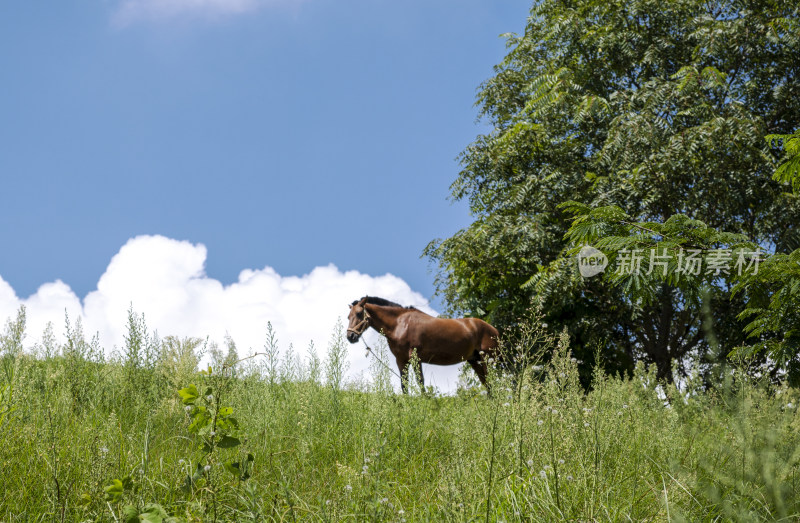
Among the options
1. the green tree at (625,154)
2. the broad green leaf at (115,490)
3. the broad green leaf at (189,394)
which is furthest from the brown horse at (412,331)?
the broad green leaf at (115,490)

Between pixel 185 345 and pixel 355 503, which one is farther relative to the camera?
pixel 185 345

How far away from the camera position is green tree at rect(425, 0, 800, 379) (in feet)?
38.3

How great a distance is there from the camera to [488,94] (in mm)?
15398

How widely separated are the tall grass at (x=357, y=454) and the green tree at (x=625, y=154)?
6424mm

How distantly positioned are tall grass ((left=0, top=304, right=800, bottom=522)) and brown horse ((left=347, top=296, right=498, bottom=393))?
12.4 ft

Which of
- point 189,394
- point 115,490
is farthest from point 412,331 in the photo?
point 115,490

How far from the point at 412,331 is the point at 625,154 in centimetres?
573

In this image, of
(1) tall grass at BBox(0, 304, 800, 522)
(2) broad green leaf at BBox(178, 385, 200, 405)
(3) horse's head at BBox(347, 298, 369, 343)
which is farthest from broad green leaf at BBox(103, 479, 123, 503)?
(3) horse's head at BBox(347, 298, 369, 343)

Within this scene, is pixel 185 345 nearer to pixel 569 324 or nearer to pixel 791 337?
pixel 791 337

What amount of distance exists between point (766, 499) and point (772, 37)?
38.3ft

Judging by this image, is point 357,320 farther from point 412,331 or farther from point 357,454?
point 357,454

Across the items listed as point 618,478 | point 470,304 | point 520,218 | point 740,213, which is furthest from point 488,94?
point 618,478

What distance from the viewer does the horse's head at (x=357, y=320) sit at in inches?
406

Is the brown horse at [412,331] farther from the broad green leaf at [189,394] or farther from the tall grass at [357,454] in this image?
the broad green leaf at [189,394]
